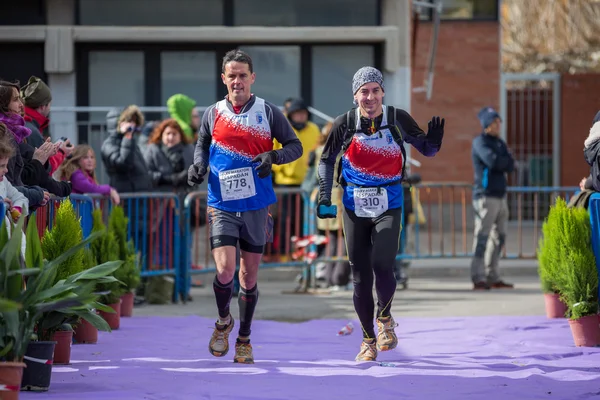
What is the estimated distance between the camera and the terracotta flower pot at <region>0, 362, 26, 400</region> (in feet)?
20.6

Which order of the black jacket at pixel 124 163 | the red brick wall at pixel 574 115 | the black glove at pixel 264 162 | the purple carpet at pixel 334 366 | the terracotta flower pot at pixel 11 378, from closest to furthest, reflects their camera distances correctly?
the terracotta flower pot at pixel 11 378 < the purple carpet at pixel 334 366 < the black glove at pixel 264 162 < the black jacket at pixel 124 163 < the red brick wall at pixel 574 115

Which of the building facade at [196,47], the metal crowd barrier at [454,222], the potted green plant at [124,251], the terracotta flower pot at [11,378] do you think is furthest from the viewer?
the building facade at [196,47]

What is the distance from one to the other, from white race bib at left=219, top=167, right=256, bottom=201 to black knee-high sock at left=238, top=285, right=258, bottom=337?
66cm

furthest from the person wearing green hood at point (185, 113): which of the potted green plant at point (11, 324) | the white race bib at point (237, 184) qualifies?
the potted green plant at point (11, 324)

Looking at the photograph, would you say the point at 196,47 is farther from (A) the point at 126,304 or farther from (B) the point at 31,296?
(B) the point at 31,296

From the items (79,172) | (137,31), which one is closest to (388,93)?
(137,31)

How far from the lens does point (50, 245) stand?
8.46m

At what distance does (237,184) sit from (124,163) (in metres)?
5.26

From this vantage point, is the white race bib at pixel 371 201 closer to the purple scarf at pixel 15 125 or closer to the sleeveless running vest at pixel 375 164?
the sleeveless running vest at pixel 375 164

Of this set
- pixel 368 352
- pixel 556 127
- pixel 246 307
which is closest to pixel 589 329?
pixel 368 352

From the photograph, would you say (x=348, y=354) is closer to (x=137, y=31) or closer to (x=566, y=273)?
(x=566, y=273)

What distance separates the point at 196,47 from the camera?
66.8 ft

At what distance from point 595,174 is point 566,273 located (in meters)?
0.76

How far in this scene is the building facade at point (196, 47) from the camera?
19.9 metres
